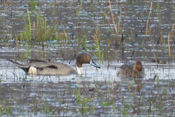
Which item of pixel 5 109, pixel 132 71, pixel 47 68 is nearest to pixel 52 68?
pixel 47 68

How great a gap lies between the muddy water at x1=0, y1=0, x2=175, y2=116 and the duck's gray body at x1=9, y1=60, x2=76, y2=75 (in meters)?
0.15

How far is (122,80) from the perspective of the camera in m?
11.3

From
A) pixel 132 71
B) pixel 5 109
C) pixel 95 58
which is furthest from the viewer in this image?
pixel 95 58

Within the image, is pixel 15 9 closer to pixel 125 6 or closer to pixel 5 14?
pixel 5 14

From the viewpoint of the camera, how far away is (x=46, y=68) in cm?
1191

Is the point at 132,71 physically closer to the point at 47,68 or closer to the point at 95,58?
the point at 47,68

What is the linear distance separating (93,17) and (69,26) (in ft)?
3.42

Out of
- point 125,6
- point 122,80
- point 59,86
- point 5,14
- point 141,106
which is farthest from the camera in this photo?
point 125,6

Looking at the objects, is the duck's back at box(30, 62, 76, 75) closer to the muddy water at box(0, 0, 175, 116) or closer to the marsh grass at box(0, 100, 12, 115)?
the muddy water at box(0, 0, 175, 116)

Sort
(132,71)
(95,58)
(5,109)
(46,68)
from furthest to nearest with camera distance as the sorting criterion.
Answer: (95,58), (46,68), (132,71), (5,109)

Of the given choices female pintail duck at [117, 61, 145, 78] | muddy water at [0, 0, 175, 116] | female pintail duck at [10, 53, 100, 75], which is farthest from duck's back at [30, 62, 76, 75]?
female pintail duck at [117, 61, 145, 78]

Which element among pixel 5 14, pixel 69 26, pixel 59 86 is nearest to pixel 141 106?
pixel 59 86

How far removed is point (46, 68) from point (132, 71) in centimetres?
124

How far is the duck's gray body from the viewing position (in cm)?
1188
